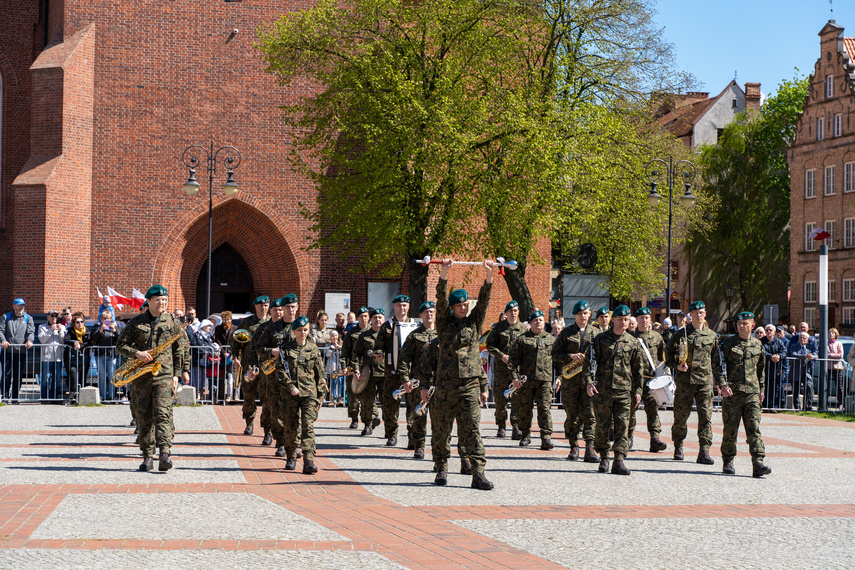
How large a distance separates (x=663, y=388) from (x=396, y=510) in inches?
209

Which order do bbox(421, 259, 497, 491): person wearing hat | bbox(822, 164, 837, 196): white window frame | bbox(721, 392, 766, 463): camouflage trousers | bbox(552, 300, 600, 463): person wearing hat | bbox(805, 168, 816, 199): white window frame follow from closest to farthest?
bbox(421, 259, 497, 491): person wearing hat
bbox(721, 392, 766, 463): camouflage trousers
bbox(552, 300, 600, 463): person wearing hat
bbox(822, 164, 837, 196): white window frame
bbox(805, 168, 816, 199): white window frame

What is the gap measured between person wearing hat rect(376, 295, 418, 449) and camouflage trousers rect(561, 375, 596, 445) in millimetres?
2080

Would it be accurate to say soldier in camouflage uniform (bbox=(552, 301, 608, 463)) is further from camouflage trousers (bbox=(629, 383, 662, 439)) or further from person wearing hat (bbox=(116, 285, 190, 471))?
person wearing hat (bbox=(116, 285, 190, 471))

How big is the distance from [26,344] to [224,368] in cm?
373

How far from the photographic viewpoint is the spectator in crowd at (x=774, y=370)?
70.0ft

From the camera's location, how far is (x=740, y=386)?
11914 millimetres

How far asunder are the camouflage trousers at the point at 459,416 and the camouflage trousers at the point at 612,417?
1.84 m

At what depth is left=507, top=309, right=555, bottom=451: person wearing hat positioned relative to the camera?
1377cm

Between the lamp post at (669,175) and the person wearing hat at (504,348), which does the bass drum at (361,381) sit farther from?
the lamp post at (669,175)

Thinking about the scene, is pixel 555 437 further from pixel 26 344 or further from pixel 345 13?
pixel 345 13

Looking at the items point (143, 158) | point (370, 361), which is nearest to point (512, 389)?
point (370, 361)

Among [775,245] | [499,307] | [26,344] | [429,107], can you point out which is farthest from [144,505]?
[775,245]

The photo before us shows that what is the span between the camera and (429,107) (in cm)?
2431

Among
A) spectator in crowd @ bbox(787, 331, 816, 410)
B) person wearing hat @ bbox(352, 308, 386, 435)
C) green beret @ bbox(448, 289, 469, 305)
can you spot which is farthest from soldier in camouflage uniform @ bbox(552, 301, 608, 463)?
spectator in crowd @ bbox(787, 331, 816, 410)
